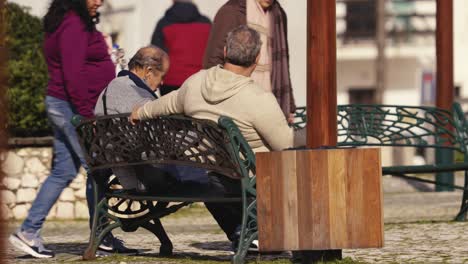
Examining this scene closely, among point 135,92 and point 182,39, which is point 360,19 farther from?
point 135,92

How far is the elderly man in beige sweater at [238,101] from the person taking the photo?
18.0 ft

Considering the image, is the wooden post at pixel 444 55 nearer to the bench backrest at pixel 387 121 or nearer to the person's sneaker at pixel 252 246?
the bench backrest at pixel 387 121

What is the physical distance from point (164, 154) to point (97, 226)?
749mm

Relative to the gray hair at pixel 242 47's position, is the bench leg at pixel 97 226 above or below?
below

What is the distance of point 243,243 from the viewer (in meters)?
5.26

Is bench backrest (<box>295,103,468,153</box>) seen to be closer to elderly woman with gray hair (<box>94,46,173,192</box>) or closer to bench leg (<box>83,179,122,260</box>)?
elderly woman with gray hair (<box>94,46,173,192</box>)

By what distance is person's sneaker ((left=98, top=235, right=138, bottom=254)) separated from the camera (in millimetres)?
6609

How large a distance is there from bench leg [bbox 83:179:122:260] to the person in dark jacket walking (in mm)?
3987

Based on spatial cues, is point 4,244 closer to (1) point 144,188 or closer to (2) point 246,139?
(2) point 246,139

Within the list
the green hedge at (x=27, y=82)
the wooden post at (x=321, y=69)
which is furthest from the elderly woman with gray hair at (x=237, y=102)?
the green hedge at (x=27, y=82)

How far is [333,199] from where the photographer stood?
16.4ft

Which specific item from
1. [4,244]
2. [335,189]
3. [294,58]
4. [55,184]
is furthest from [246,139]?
[294,58]

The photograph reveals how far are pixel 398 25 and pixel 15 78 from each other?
37614mm

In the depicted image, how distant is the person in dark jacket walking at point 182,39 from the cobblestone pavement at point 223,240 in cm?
118
